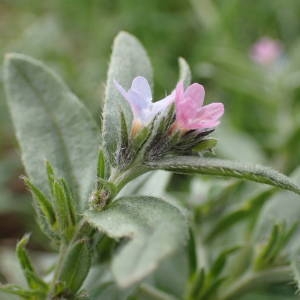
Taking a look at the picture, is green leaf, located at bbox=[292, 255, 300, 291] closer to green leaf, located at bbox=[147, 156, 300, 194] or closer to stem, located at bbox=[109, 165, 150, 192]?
green leaf, located at bbox=[147, 156, 300, 194]

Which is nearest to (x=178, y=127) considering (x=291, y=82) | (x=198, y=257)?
(x=198, y=257)

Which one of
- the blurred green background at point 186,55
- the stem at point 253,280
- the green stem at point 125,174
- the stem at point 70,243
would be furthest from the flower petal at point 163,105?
the blurred green background at point 186,55

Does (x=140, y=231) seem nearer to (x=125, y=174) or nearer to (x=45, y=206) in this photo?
(x=125, y=174)

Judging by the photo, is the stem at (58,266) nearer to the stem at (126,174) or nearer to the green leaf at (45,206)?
the green leaf at (45,206)

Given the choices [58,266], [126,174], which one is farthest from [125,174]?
[58,266]

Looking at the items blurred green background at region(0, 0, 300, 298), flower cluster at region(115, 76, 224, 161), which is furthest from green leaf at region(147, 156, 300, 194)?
blurred green background at region(0, 0, 300, 298)
